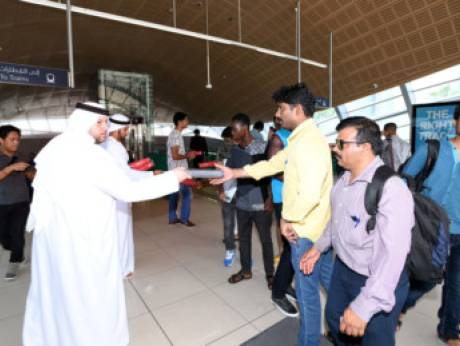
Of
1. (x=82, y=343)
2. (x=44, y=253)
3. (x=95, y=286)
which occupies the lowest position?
(x=82, y=343)

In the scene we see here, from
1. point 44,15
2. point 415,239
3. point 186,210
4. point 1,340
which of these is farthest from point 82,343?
point 44,15

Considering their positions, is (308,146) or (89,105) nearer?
(308,146)

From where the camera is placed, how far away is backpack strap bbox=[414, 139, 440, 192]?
1801mm

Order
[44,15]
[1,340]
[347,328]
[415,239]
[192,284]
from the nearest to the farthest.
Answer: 1. [347,328]
2. [415,239]
3. [1,340]
4. [192,284]
5. [44,15]

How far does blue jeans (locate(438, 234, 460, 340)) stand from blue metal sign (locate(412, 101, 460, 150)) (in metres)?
2.87

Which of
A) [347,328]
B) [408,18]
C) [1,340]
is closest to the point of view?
[347,328]

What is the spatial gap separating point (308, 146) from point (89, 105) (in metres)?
1.45

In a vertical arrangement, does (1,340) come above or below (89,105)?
below

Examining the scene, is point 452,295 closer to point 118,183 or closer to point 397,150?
point 118,183

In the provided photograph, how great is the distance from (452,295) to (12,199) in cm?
423

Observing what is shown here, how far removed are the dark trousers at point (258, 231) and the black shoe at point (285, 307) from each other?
43 cm

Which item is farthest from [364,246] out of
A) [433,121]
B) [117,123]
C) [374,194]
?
[433,121]

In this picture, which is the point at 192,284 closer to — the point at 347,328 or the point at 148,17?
the point at 347,328

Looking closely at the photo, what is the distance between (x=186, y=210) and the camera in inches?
198
